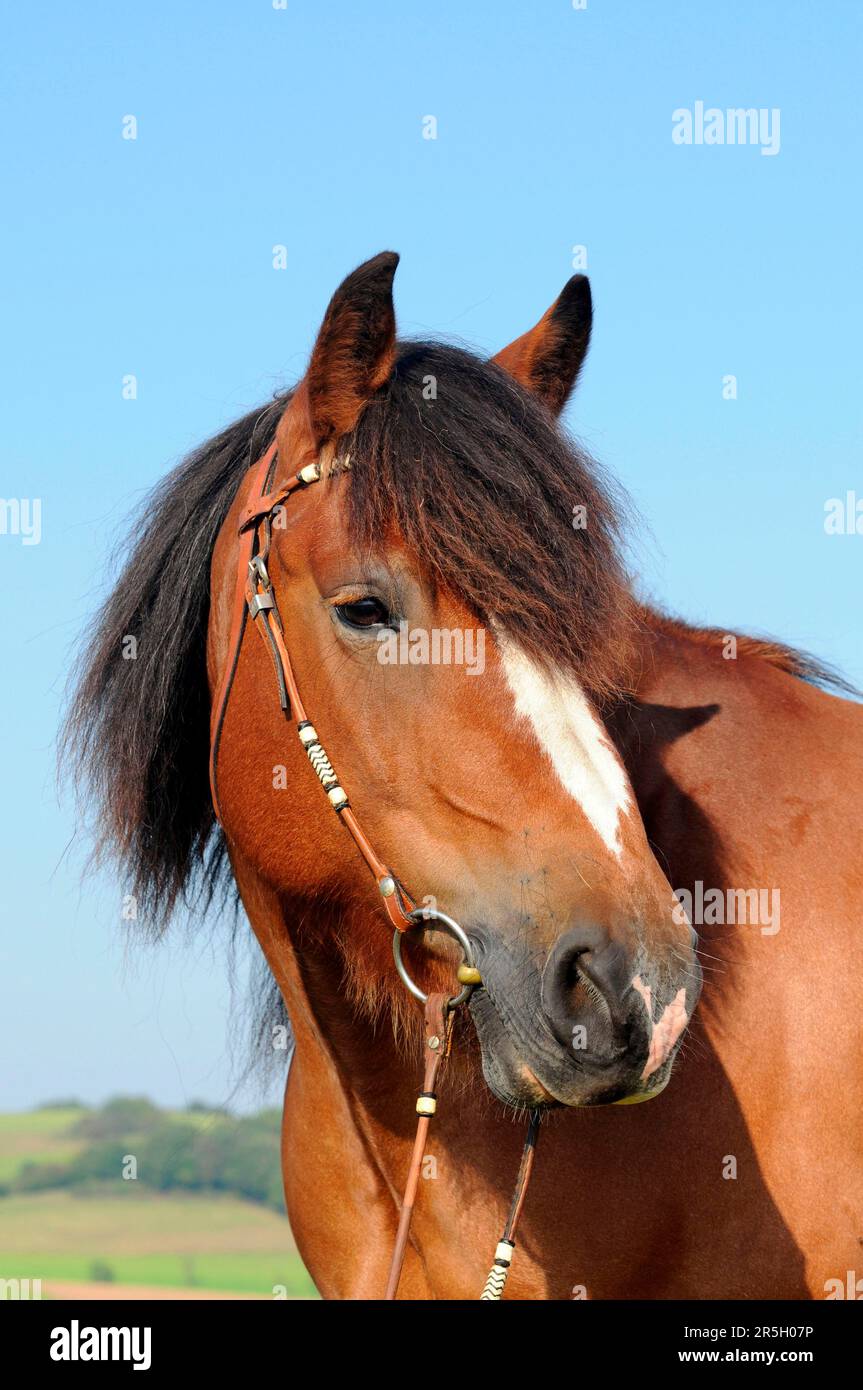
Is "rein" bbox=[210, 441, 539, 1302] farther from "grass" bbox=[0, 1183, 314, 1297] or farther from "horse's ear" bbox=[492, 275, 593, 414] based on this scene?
"grass" bbox=[0, 1183, 314, 1297]

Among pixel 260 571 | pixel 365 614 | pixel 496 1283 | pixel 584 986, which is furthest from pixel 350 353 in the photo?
pixel 496 1283

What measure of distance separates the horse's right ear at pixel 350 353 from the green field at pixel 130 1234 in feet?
79.3

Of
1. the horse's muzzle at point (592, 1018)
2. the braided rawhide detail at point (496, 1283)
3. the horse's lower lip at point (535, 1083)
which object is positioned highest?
the horse's muzzle at point (592, 1018)

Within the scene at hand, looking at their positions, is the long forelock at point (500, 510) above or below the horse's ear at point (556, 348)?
below

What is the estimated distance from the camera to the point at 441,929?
9.63 ft

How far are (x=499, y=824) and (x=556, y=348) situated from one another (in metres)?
1.75

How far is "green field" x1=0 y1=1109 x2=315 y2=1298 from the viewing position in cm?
2664

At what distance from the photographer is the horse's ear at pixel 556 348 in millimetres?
3832

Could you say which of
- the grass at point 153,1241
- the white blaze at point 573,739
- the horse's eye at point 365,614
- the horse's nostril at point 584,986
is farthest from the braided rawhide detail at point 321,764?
the grass at point 153,1241

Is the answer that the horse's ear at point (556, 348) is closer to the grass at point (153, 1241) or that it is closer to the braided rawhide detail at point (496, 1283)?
the braided rawhide detail at point (496, 1283)
